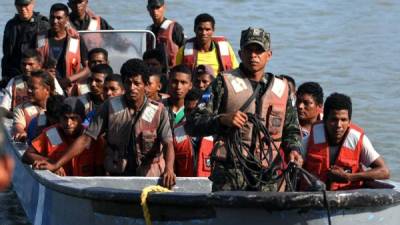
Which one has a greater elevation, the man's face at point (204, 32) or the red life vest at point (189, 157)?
the man's face at point (204, 32)

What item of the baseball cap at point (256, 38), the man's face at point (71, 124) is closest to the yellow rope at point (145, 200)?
the baseball cap at point (256, 38)

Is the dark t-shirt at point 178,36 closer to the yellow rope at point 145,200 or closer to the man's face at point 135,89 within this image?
the man's face at point 135,89

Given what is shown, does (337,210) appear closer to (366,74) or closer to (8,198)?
(8,198)

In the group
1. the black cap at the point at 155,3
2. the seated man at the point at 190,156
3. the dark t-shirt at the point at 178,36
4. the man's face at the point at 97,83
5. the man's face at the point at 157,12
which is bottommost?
the seated man at the point at 190,156

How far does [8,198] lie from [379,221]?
5.86 metres

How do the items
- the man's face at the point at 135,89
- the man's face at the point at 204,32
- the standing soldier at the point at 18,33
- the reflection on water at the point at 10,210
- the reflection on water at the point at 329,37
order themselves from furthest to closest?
the reflection on water at the point at 329,37
the standing soldier at the point at 18,33
the man's face at the point at 204,32
the reflection on water at the point at 10,210
the man's face at the point at 135,89

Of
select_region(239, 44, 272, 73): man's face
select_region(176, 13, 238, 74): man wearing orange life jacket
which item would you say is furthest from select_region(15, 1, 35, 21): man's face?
select_region(239, 44, 272, 73): man's face

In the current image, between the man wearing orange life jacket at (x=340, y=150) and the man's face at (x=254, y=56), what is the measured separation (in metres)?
1.23

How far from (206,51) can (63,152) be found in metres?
3.18

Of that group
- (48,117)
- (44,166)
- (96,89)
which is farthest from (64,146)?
(96,89)

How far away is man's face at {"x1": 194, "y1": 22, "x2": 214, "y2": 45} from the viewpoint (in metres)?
11.0

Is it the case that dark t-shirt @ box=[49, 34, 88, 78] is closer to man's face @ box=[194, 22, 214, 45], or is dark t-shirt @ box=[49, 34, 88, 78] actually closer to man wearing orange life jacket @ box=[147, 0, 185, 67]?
man wearing orange life jacket @ box=[147, 0, 185, 67]

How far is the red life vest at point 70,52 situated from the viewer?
11.2 m

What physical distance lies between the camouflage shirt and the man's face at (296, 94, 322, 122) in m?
2.17
